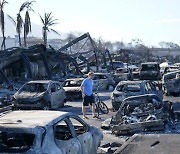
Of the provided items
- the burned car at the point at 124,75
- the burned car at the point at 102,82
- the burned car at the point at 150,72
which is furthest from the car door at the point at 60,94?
the burned car at the point at 150,72

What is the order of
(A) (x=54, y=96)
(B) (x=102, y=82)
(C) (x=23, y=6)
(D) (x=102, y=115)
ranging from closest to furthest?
(D) (x=102, y=115) < (A) (x=54, y=96) < (B) (x=102, y=82) < (C) (x=23, y=6)

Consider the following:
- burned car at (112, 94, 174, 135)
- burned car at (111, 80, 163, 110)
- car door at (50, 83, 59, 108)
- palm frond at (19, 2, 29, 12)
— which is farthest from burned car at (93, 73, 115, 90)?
palm frond at (19, 2, 29, 12)

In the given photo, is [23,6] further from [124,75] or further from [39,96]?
[39,96]

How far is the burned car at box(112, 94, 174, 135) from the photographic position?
12016 millimetres

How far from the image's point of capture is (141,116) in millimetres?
Answer: 12695

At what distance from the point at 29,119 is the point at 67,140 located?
73 centimetres

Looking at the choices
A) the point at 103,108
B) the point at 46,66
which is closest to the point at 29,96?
the point at 103,108

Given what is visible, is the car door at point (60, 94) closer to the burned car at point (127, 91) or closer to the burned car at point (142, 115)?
the burned car at point (127, 91)

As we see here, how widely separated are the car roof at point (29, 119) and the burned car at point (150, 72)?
98.5 ft

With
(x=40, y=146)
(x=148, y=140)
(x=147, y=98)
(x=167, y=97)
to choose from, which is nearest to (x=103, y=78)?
(x=167, y=97)

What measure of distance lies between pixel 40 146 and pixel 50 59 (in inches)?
1251

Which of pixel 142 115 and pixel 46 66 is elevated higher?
pixel 46 66

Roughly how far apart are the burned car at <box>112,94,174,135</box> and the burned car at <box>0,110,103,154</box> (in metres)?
4.44

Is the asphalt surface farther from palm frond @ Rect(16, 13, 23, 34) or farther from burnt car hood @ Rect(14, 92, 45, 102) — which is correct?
palm frond @ Rect(16, 13, 23, 34)
